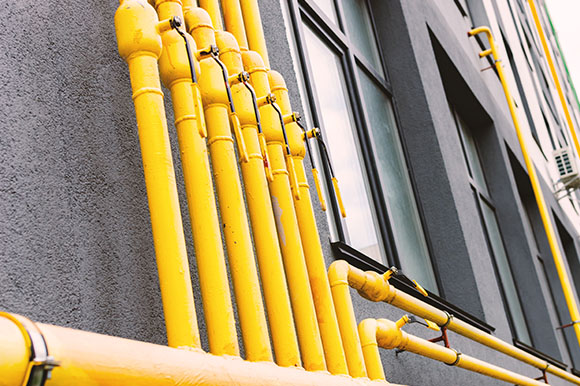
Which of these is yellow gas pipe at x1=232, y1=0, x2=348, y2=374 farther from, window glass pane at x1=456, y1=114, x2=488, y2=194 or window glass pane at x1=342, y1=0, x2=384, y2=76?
window glass pane at x1=456, y1=114, x2=488, y2=194

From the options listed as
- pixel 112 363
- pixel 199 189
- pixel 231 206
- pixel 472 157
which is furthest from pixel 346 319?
pixel 472 157

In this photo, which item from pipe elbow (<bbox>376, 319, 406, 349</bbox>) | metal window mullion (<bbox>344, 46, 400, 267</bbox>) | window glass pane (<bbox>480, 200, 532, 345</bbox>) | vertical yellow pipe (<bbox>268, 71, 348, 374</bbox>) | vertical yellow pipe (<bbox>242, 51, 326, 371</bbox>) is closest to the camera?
vertical yellow pipe (<bbox>242, 51, 326, 371</bbox>)

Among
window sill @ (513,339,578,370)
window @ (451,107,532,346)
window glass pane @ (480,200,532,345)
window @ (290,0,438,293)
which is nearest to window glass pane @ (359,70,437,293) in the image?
window @ (290,0,438,293)

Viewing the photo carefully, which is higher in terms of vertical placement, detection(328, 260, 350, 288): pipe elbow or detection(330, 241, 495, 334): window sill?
detection(330, 241, 495, 334): window sill

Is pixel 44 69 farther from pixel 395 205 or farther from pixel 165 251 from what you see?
pixel 395 205

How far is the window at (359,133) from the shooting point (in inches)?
156

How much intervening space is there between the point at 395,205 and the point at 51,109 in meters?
3.48

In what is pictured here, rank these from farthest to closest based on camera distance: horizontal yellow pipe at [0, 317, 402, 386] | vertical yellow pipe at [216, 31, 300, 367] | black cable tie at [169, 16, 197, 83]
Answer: vertical yellow pipe at [216, 31, 300, 367]
black cable tie at [169, 16, 197, 83]
horizontal yellow pipe at [0, 317, 402, 386]

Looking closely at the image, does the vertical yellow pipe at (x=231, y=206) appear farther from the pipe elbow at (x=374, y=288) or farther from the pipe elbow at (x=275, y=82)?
the pipe elbow at (x=374, y=288)

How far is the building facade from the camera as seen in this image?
4.74 feet

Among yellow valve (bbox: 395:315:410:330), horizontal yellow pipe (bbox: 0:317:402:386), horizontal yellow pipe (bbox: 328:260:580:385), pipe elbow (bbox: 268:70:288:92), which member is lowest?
horizontal yellow pipe (bbox: 0:317:402:386)

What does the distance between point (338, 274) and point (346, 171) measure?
1725 mm

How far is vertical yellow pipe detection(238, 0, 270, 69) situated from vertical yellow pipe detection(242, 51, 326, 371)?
0.93 ft

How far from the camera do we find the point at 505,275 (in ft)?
24.1
